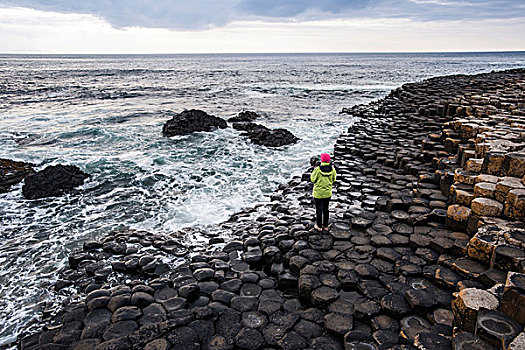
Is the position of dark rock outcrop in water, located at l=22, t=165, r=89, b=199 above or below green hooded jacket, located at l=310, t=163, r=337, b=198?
below

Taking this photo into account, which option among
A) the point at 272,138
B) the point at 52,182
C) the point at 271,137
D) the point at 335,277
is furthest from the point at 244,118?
the point at 335,277

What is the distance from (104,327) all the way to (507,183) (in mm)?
6114

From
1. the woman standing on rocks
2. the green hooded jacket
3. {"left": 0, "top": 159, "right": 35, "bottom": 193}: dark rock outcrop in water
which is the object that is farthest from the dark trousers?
{"left": 0, "top": 159, "right": 35, "bottom": 193}: dark rock outcrop in water

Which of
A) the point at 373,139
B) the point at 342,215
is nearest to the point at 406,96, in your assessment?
the point at 373,139

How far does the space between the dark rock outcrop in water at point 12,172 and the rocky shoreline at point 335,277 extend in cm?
560

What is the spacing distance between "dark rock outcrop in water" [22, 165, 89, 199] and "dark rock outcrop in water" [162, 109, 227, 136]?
6.39 meters

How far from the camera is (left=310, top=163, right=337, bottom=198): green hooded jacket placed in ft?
19.8

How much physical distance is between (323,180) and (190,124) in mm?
11858

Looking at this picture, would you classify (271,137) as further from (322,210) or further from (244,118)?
(322,210)

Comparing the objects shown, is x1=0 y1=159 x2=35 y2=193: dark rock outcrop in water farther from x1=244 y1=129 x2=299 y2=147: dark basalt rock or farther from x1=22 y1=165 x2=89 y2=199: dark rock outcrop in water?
x1=244 y1=129 x2=299 y2=147: dark basalt rock

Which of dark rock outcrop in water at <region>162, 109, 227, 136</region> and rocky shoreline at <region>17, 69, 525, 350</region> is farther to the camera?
dark rock outcrop in water at <region>162, 109, 227, 136</region>

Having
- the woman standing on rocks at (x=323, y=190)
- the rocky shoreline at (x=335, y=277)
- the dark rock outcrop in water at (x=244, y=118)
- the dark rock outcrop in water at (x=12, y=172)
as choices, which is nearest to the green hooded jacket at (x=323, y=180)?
the woman standing on rocks at (x=323, y=190)

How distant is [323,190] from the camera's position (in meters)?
6.02

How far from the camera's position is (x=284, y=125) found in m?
18.1
